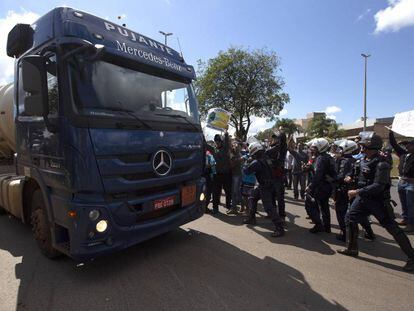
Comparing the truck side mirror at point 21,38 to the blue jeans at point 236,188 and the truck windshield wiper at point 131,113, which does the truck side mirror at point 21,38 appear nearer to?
the truck windshield wiper at point 131,113

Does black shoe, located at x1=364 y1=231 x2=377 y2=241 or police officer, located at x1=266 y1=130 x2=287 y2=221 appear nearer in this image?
black shoe, located at x1=364 y1=231 x2=377 y2=241

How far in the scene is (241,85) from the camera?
26.8 m

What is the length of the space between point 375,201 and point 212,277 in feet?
8.09

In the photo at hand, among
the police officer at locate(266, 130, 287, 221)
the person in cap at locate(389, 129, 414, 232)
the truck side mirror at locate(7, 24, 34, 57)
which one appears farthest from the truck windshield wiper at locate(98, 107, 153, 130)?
the person in cap at locate(389, 129, 414, 232)

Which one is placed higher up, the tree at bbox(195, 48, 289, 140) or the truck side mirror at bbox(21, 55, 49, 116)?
the tree at bbox(195, 48, 289, 140)

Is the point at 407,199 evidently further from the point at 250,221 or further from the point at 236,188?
the point at 236,188

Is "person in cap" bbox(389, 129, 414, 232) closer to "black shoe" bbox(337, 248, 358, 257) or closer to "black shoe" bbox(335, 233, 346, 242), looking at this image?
"black shoe" bbox(335, 233, 346, 242)

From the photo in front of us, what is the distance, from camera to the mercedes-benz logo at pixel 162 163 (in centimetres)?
376

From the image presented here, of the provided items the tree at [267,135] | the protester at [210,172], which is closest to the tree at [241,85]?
the tree at [267,135]

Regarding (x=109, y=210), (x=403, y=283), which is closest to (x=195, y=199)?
(x=109, y=210)

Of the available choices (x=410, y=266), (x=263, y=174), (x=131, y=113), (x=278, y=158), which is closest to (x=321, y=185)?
(x=263, y=174)

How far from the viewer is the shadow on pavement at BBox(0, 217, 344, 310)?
310 centimetres

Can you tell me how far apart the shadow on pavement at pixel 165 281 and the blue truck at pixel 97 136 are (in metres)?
0.41

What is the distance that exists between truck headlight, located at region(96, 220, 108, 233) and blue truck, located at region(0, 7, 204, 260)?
0.04 feet
